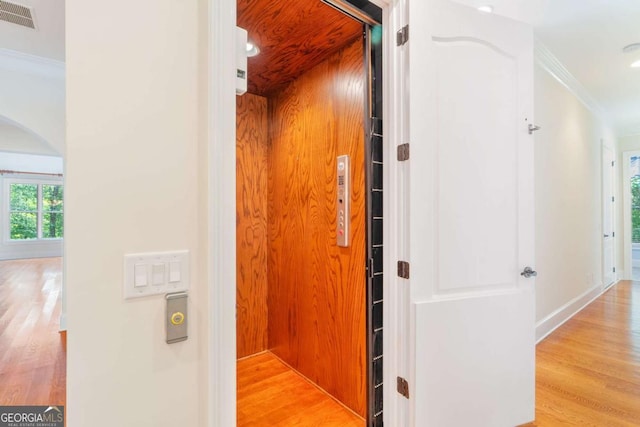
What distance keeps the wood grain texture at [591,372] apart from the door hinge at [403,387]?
101cm

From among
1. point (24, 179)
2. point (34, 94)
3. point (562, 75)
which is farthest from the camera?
point (24, 179)

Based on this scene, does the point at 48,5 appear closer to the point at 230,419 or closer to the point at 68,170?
the point at 68,170

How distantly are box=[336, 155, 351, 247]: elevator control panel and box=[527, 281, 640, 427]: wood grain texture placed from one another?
5.28 ft

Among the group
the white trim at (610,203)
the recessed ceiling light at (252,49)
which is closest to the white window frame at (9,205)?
the recessed ceiling light at (252,49)

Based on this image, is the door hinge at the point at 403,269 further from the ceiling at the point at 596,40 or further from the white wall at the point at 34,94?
the white wall at the point at 34,94

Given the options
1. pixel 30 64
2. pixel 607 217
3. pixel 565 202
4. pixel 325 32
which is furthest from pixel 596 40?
pixel 30 64

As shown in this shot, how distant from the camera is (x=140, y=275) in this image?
0.82 metres

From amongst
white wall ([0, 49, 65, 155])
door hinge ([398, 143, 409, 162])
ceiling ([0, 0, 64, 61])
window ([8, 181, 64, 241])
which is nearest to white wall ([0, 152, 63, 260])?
window ([8, 181, 64, 241])

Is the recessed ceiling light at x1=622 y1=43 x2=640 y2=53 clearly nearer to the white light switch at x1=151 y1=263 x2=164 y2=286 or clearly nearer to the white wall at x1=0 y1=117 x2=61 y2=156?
the white light switch at x1=151 y1=263 x2=164 y2=286

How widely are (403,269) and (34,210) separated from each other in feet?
33.2

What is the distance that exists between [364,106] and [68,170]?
1.48m

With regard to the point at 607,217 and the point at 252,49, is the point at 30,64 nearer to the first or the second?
the point at 252,49

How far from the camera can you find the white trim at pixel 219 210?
868 millimetres

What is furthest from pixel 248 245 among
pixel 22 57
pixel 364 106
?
pixel 22 57
